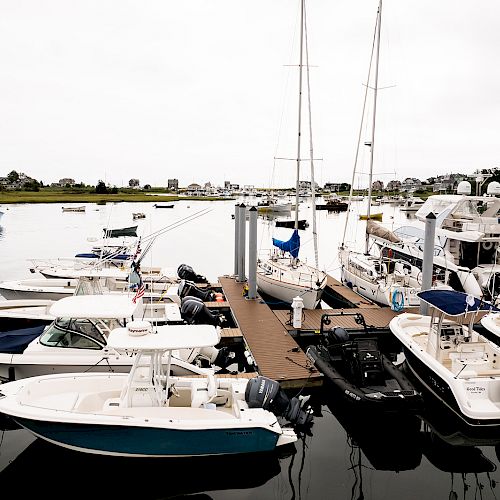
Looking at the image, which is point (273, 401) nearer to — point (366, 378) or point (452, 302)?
point (366, 378)

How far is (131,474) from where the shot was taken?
23.6 ft

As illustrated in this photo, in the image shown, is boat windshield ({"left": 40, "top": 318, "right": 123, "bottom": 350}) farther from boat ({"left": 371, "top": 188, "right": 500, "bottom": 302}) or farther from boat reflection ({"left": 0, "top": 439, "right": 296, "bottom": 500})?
boat ({"left": 371, "top": 188, "right": 500, "bottom": 302})

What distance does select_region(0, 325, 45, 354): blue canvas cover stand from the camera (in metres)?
9.67

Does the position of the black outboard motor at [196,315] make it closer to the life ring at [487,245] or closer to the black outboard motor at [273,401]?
the black outboard motor at [273,401]

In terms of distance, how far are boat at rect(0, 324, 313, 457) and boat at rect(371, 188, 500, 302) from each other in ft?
35.7

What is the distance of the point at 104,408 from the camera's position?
7285mm

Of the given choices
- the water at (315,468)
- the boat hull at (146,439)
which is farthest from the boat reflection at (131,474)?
the boat hull at (146,439)

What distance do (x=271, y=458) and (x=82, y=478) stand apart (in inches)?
121

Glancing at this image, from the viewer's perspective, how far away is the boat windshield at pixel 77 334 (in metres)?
9.34

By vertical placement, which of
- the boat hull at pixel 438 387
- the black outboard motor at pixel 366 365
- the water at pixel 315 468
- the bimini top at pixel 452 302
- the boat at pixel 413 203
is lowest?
the water at pixel 315 468

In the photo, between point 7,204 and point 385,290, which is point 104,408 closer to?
point 385,290

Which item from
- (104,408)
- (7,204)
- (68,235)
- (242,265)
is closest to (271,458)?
(104,408)

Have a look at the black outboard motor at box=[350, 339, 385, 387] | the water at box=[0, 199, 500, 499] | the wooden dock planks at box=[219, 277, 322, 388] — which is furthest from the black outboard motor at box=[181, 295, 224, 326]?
the black outboard motor at box=[350, 339, 385, 387]

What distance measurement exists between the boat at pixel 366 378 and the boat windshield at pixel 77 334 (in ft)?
15.1
